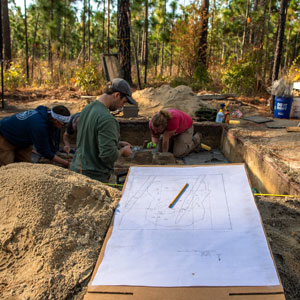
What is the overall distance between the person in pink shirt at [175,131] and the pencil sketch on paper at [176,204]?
350 centimetres

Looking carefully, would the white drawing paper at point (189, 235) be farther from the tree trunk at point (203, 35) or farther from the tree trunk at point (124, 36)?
the tree trunk at point (203, 35)

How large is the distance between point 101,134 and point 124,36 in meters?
9.35

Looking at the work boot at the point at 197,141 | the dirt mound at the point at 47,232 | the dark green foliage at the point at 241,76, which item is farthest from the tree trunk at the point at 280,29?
the dirt mound at the point at 47,232

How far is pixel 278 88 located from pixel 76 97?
22.3 ft

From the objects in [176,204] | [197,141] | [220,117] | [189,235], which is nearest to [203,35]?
[220,117]

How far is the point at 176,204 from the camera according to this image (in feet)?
6.06

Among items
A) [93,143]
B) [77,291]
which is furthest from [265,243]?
[93,143]

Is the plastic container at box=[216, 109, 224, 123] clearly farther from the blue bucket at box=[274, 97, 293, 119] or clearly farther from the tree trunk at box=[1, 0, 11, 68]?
the tree trunk at box=[1, 0, 11, 68]

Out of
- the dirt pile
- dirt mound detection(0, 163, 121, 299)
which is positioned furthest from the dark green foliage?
dirt mound detection(0, 163, 121, 299)

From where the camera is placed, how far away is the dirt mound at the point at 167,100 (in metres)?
9.08

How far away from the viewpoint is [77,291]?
1347 millimetres

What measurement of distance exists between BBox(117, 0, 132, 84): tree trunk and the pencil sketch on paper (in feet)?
33.0

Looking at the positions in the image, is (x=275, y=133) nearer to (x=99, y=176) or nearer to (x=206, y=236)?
(x=99, y=176)

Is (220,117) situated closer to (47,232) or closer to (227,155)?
(227,155)
